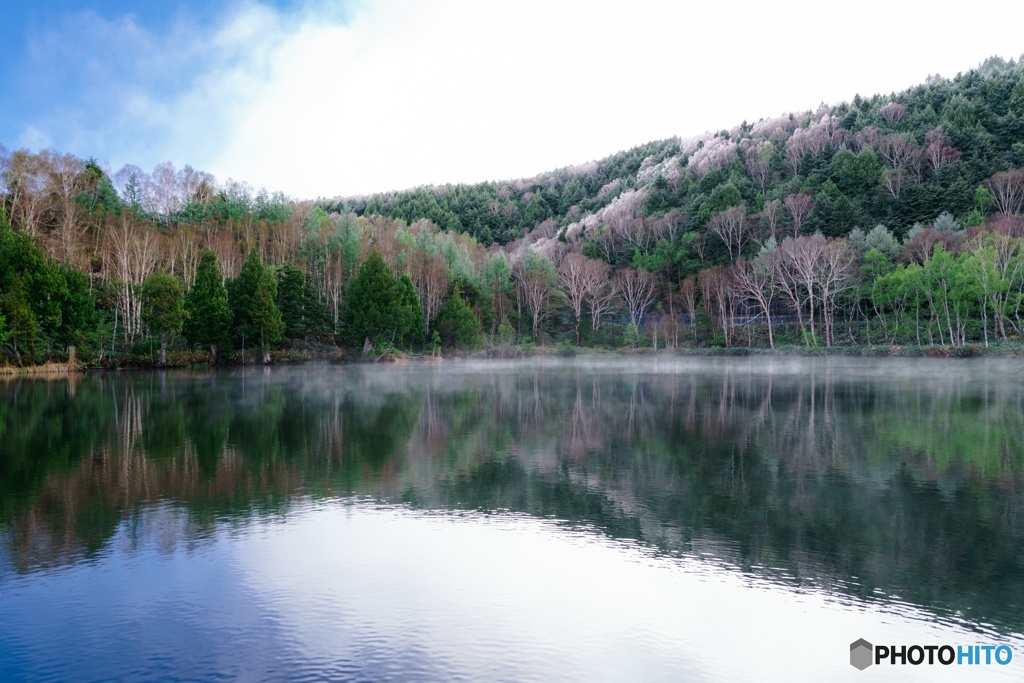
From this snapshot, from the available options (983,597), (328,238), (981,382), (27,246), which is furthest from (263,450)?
(328,238)

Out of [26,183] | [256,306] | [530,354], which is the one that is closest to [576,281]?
[530,354]

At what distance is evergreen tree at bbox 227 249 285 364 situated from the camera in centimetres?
4969

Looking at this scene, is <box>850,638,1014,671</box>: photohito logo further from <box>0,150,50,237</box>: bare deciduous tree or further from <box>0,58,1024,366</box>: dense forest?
<box>0,150,50,237</box>: bare deciduous tree

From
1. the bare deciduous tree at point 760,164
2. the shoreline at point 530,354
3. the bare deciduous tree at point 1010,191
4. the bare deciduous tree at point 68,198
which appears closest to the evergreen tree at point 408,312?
the shoreline at point 530,354

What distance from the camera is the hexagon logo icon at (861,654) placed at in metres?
5.63

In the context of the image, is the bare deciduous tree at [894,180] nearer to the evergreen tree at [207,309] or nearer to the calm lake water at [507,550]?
the calm lake water at [507,550]

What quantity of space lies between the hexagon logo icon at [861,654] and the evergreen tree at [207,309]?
48.3 m

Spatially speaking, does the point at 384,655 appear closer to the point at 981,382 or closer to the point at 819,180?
the point at 981,382

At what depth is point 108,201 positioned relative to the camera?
64.9 metres

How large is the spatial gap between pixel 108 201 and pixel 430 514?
68.2 meters

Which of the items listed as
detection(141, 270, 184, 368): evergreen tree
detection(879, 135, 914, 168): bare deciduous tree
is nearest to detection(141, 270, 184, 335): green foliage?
detection(141, 270, 184, 368): evergreen tree

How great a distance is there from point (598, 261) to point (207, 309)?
41.0 metres

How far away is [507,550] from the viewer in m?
8.37

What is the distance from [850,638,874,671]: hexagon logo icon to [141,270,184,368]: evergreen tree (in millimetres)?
46686
